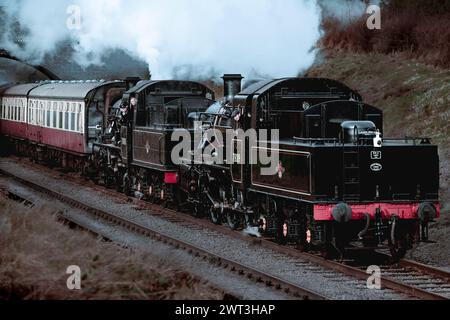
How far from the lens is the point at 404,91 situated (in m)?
25.4

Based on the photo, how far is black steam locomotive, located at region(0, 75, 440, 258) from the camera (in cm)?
1383

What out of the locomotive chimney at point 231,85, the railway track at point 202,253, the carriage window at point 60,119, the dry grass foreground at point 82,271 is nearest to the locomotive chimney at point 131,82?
the railway track at point 202,253

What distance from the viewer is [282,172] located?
578 inches

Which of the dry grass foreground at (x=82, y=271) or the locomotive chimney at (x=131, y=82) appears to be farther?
the locomotive chimney at (x=131, y=82)

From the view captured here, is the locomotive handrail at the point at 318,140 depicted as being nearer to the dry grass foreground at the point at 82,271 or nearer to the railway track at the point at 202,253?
the railway track at the point at 202,253

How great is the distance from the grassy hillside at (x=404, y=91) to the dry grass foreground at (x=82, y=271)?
28.8ft

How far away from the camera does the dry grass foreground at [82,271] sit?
9.54 m

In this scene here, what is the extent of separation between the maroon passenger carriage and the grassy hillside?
7809 mm

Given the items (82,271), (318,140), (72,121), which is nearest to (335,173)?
(318,140)

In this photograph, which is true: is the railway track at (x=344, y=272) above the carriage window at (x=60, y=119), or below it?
below

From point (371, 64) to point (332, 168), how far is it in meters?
16.0

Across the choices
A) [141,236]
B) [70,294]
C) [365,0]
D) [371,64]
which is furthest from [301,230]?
[365,0]

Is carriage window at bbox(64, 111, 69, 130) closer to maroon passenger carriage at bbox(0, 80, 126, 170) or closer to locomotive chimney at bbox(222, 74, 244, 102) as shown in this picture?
maroon passenger carriage at bbox(0, 80, 126, 170)
